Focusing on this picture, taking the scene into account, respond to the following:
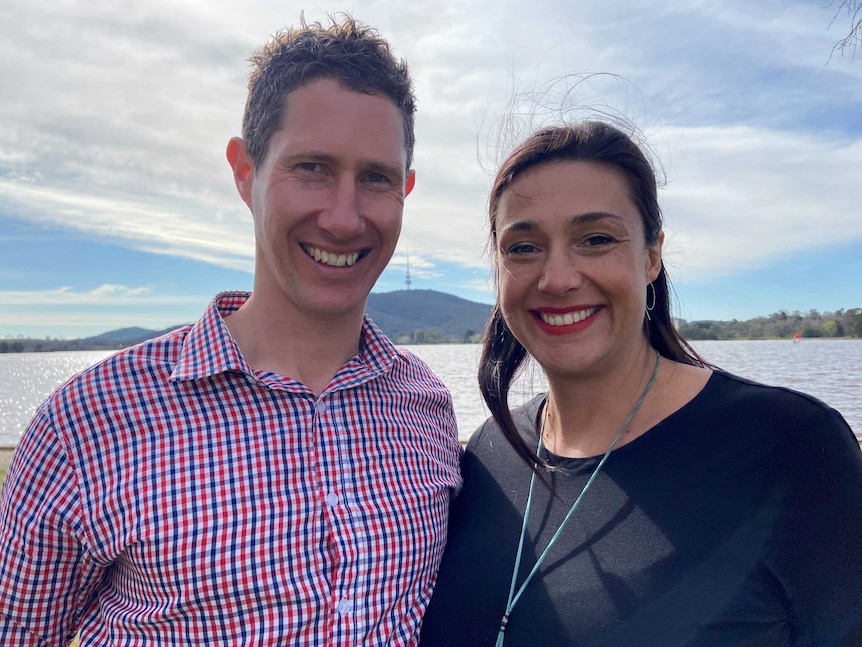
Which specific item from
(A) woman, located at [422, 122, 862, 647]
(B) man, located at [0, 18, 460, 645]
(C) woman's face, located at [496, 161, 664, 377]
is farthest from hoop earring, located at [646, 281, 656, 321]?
(B) man, located at [0, 18, 460, 645]

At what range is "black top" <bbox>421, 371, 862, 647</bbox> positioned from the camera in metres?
1.85

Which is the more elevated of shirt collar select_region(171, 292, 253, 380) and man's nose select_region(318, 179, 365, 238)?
man's nose select_region(318, 179, 365, 238)

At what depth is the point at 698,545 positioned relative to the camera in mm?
1936

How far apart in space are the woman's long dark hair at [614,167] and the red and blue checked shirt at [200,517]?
803 mm

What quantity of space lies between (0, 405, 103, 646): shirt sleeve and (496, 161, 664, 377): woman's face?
1.64 meters

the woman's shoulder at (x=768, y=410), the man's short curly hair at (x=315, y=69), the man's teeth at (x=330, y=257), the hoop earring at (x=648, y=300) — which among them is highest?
the man's short curly hair at (x=315, y=69)

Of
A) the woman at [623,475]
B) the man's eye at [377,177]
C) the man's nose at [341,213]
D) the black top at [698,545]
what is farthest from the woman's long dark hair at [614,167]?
the man's nose at [341,213]

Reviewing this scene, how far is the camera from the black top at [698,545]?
1850 millimetres

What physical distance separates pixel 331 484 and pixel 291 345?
55 centimetres

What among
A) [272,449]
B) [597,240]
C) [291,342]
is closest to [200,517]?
[272,449]

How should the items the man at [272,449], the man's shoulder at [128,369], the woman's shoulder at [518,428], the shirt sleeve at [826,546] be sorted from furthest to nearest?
the woman's shoulder at [518,428] < the man's shoulder at [128,369] < the man at [272,449] < the shirt sleeve at [826,546]

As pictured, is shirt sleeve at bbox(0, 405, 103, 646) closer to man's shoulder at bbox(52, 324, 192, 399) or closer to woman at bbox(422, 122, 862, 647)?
man's shoulder at bbox(52, 324, 192, 399)

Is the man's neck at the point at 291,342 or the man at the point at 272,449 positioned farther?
the man's neck at the point at 291,342

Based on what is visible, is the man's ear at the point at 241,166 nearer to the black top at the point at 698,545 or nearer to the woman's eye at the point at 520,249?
the woman's eye at the point at 520,249
